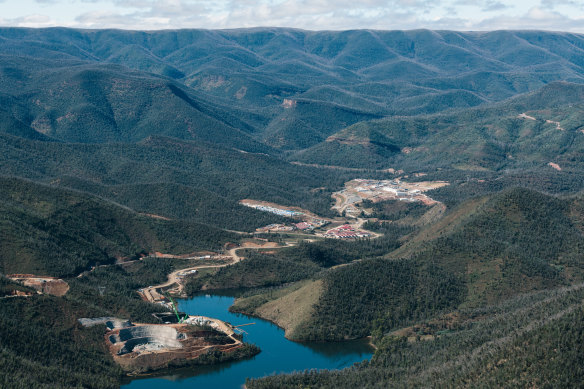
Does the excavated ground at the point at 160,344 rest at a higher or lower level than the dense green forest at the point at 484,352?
lower

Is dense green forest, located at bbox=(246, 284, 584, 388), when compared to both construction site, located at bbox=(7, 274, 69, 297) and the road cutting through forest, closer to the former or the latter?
construction site, located at bbox=(7, 274, 69, 297)

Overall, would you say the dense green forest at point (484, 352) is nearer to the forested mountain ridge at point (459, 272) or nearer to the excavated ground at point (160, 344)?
the forested mountain ridge at point (459, 272)

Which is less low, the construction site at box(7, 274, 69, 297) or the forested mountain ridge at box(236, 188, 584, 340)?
the construction site at box(7, 274, 69, 297)

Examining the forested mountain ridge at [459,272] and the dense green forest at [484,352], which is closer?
the dense green forest at [484,352]

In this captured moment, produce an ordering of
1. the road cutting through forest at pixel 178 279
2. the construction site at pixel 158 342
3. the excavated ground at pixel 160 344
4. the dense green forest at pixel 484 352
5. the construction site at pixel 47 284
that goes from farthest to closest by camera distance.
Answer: the road cutting through forest at pixel 178 279, the construction site at pixel 47 284, the construction site at pixel 158 342, the excavated ground at pixel 160 344, the dense green forest at pixel 484 352

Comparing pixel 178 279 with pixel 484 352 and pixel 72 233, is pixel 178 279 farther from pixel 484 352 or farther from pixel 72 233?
pixel 484 352

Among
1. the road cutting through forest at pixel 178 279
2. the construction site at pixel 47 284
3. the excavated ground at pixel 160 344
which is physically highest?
the construction site at pixel 47 284

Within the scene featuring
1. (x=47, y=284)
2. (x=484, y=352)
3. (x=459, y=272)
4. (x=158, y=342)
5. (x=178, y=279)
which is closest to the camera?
(x=484, y=352)

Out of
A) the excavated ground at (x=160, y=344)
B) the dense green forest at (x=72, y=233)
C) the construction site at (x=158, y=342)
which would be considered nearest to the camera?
the excavated ground at (x=160, y=344)

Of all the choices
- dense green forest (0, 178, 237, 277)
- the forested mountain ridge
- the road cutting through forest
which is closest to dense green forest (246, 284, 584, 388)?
the forested mountain ridge

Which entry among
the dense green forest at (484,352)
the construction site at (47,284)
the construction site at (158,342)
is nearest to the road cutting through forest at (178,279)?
the construction site at (47,284)

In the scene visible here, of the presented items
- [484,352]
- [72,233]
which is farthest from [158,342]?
[72,233]
